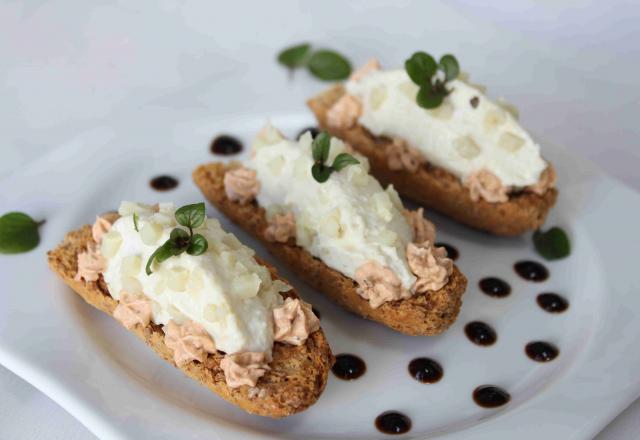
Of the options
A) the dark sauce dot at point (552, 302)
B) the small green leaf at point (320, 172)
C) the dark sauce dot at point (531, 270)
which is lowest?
the dark sauce dot at point (531, 270)

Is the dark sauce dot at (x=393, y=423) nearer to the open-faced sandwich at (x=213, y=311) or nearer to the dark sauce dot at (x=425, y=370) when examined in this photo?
the dark sauce dot at (x=425, y=370)

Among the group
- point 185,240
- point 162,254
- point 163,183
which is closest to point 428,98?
point 163,183

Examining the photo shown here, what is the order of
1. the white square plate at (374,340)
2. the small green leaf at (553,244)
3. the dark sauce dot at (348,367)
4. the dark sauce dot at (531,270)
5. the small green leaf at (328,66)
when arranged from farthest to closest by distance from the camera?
1. the small green leaf at (328,66)
2. the small green leaf at (553,244)
3. the dark sauce dot at (531,270)
4. the dark sauce dot at (348,367)
5. the white square plate at (374,340)

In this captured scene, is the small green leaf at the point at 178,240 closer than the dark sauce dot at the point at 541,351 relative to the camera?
Yes

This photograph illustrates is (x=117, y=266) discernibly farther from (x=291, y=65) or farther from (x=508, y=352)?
(x=291, y=65)

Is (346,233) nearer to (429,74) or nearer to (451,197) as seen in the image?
(451,197)

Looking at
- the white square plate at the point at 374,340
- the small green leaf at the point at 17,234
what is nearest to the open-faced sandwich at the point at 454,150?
the white square plate at the point at 374,340
